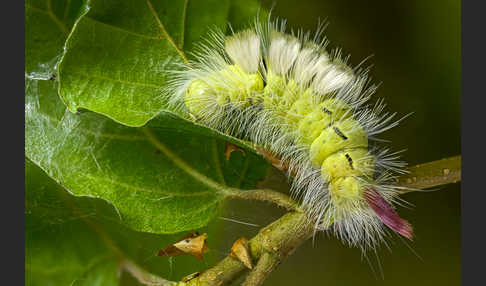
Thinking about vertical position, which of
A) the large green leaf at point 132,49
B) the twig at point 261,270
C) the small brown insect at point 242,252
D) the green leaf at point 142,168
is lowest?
the twig at point 261,270

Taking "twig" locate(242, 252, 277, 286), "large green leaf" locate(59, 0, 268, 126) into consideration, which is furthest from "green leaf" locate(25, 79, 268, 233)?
"twig" locate(242, 252, 277, 286)

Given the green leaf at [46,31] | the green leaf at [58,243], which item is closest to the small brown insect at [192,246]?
the green leaf at [58,243]

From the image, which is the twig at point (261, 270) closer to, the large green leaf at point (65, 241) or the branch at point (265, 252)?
the branch at point (265, 252)

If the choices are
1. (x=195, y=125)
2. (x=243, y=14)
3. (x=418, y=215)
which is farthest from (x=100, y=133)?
(x=418, y=215)

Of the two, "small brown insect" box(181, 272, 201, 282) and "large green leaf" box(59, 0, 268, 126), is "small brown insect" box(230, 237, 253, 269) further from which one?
"large green leaf" box(59, 0, 268, 126)

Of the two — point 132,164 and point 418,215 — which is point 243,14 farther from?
point 418,215
